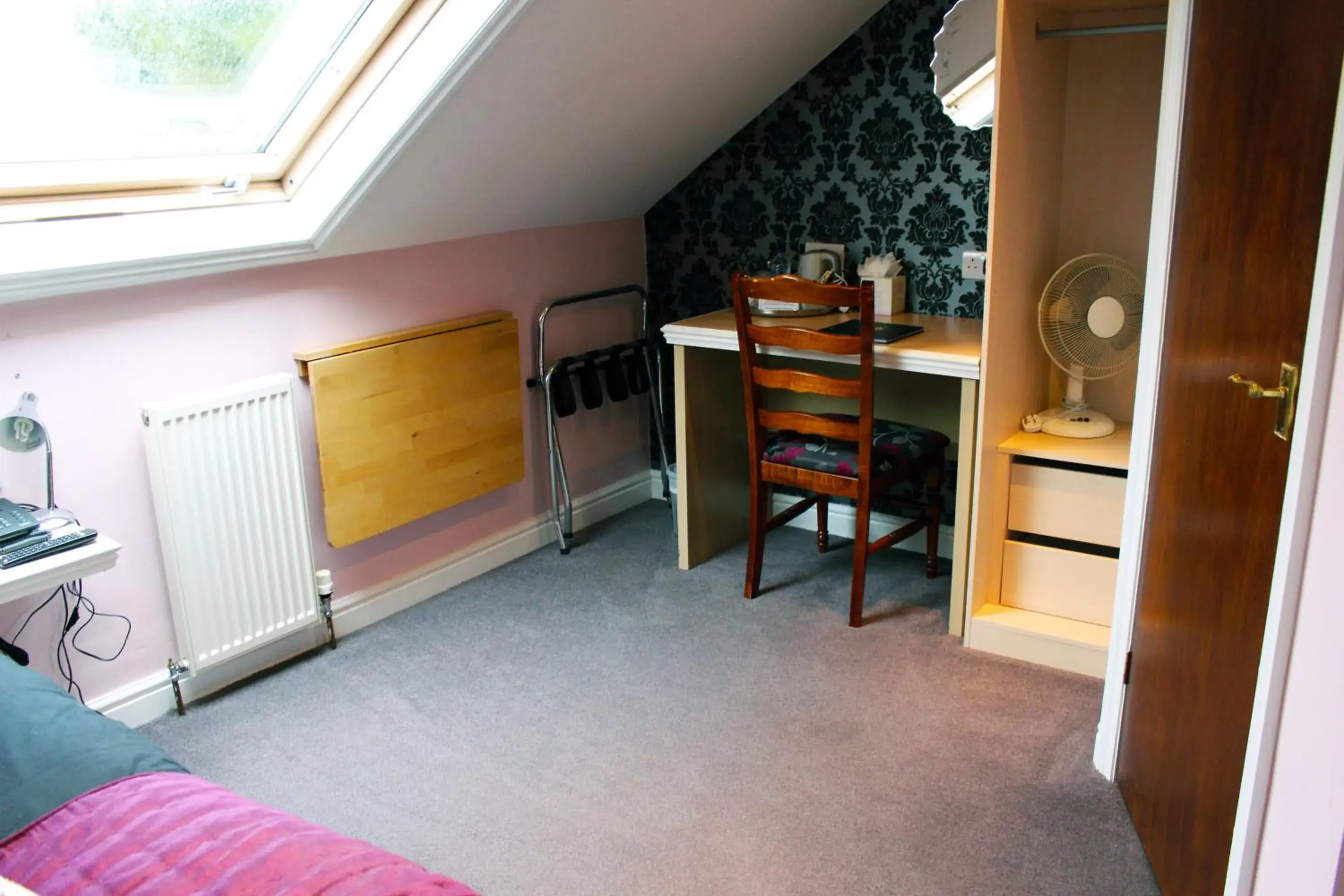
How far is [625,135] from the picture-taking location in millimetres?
3234

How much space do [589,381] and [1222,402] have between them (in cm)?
233

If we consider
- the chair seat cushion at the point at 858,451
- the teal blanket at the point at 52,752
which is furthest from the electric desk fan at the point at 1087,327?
the teal blanket at the point at 52,752

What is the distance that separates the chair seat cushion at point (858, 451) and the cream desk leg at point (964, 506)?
0.17 m

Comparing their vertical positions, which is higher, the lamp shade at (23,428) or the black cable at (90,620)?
the lamp shade at (23,428)

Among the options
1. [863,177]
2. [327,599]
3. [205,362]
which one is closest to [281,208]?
[205,362]

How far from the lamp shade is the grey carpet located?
29.3 inches

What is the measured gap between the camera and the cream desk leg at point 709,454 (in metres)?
3.38

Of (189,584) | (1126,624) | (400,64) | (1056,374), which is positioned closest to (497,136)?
(400,64)

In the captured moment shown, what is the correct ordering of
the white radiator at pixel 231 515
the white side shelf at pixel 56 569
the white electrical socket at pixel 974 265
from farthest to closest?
the white electrical socket at pixel 974 265 < the white radiator at pixel 231 515 < the white side shelf at pixel 56 569

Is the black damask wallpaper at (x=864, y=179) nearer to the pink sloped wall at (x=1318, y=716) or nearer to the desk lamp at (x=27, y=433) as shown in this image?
the pink sloped wall at (x=1318, y=716)

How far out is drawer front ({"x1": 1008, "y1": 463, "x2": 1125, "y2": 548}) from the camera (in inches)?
107

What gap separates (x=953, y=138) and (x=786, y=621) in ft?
4.92

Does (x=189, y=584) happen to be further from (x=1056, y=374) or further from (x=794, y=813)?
(x=1056, y=374)

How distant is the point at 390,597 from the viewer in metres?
3.22
